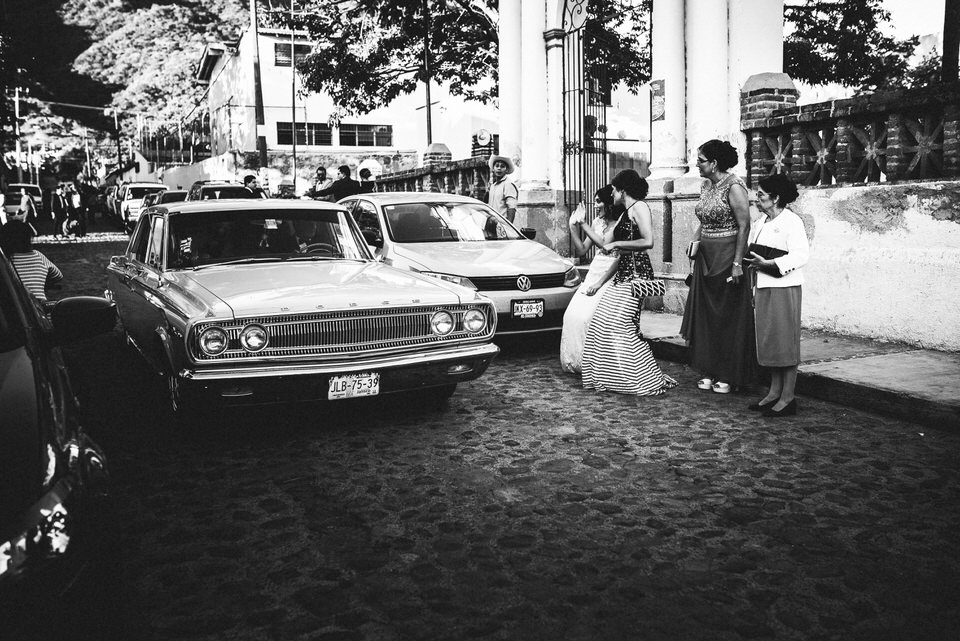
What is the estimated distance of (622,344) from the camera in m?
6.93

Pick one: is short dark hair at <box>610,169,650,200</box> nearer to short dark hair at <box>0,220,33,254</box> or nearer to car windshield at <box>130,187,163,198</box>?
short dark hair at <box>0,220,33,254</box>

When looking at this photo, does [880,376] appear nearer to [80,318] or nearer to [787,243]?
[787,243]

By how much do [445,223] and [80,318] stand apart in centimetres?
648

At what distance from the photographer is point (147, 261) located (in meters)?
6.76

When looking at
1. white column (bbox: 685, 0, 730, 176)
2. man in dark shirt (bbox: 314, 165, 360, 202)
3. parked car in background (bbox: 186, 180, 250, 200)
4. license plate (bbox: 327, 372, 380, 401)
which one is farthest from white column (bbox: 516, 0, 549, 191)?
license plate (bbox: 327, 372, 380, 401)

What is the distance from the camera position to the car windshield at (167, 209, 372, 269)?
6332mm

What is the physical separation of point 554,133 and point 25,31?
32.4m

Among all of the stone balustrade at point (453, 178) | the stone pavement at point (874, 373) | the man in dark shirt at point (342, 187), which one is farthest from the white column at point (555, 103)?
the stone pavement at point (874, 373)

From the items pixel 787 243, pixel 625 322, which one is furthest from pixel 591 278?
pixel 787 243

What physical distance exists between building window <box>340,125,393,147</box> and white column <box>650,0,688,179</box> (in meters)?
32.9

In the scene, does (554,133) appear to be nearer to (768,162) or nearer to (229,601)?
(768,162)

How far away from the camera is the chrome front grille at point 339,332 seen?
5.05 metres

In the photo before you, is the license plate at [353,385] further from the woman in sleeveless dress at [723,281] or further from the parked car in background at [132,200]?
the parked car in background at [132,200]

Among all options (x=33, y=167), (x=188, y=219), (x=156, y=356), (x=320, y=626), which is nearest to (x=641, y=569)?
(x=320, y=626)
